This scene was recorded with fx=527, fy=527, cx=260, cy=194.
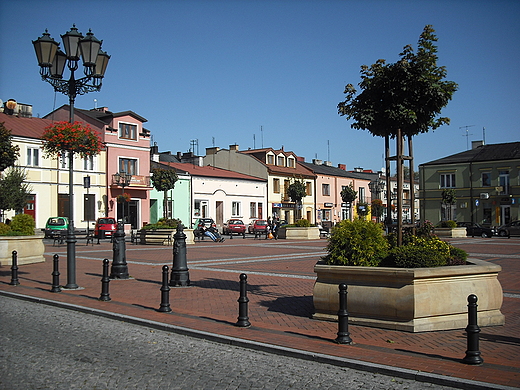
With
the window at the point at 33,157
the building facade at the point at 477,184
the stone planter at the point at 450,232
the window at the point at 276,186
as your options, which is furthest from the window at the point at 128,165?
the building facade at the point at 477,184

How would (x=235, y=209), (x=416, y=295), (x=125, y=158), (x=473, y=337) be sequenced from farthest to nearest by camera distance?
(x=235, y=209) → (x=125, y=158) → (x=416, y=295) → (x=473, y=337)

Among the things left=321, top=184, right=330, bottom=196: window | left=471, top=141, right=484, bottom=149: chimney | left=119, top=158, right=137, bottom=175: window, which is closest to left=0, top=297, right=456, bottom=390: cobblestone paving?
left=119, top=158, right=137, bottom=175: window

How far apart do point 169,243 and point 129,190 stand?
21.2 metres

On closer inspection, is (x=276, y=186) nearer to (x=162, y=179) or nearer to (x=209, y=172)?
(x=209, y=172)

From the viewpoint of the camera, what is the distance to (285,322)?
8281 mm

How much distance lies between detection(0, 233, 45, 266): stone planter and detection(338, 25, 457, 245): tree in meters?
12.5

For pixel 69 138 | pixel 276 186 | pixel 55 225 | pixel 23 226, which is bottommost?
pixel 55 225

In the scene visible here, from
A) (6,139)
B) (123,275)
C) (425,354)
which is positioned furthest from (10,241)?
(425,354)

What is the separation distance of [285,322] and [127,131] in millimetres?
43160

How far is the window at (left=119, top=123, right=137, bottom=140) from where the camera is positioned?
159 ft

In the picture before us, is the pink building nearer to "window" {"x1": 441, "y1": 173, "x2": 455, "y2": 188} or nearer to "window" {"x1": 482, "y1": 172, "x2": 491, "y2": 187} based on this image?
"window" {"x1": 441, "y1": 173, "x2": 455, "y2": 188}

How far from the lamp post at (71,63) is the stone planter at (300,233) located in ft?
82.3

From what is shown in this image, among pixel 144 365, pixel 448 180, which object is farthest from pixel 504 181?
pixel 144 365

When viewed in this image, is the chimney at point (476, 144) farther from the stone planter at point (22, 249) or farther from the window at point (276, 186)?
the stone planter at point (22, 249)
